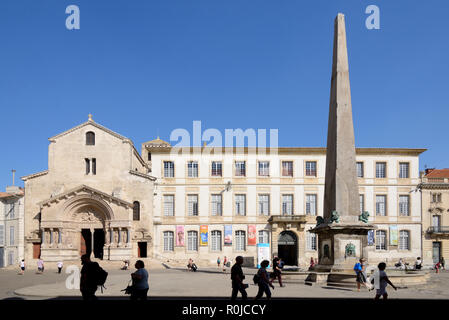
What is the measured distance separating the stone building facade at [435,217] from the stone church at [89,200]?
910 inches

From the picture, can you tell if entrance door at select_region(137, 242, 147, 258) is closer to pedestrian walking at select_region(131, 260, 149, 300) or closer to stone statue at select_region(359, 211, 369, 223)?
stone statue at select_region(359, 211, 369, 223)

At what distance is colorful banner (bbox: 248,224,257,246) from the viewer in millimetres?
40469

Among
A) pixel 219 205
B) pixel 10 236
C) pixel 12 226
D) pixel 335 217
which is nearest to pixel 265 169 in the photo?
pixel 219 205

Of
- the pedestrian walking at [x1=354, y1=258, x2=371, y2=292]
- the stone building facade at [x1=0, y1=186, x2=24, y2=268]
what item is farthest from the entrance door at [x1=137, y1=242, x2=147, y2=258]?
the pedestrian walking at [x1=354, y1=258, x2=371, y2=292]

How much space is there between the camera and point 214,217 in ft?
135

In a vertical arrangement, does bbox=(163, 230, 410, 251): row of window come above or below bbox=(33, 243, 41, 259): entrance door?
above

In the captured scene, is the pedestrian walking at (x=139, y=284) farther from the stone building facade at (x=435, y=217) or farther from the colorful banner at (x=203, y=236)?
the stone building facade at (x=435, y=217)

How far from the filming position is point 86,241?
41.9 meters

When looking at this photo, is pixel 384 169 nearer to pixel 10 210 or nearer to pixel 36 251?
pixel 36 251

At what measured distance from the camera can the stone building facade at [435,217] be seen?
41094 mm

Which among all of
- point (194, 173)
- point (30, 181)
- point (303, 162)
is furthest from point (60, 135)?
point (303, 162)

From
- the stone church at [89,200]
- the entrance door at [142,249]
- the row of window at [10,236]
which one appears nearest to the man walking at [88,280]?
the stone church at [89,200]

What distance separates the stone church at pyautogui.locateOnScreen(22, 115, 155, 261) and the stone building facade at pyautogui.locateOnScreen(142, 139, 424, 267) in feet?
5.71

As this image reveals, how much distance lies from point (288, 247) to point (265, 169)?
22.6 ft
